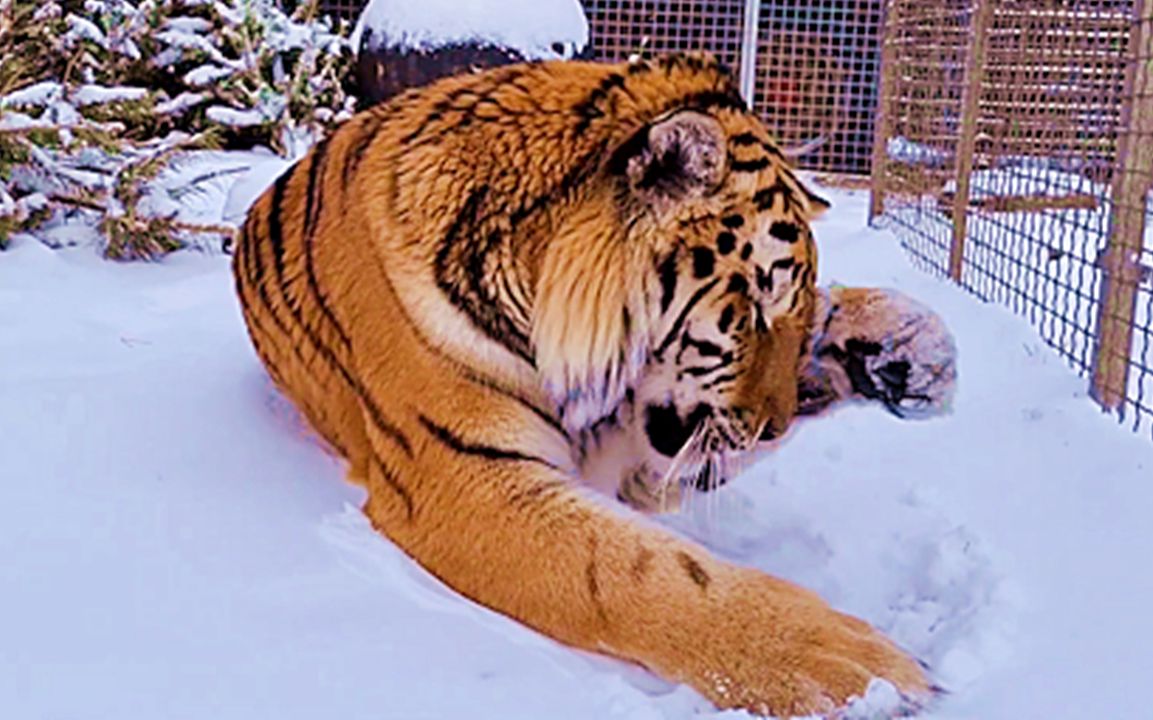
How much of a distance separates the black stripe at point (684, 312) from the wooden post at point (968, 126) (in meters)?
2.12

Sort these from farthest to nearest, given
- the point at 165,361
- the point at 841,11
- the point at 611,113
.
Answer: the point at 841,11 < the point at 165,361 < the point at 611,113

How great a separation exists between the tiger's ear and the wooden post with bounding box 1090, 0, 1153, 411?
1.02m

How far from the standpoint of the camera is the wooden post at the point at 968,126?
3.44 meters

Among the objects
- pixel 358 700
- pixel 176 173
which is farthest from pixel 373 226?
pixel 176 173

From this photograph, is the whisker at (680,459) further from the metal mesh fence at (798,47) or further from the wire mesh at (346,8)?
the wire mesh at (346,8)

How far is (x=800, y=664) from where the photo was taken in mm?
1258

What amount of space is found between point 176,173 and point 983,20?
2.24m

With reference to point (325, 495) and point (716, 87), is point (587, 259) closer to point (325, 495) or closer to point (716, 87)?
point (716, 87)

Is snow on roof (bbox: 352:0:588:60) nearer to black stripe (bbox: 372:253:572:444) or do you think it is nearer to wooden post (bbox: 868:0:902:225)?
wooden post (bbox: 868:0:902:225)

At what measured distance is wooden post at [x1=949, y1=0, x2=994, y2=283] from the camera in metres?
3.44

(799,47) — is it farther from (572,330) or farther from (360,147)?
(572,330)

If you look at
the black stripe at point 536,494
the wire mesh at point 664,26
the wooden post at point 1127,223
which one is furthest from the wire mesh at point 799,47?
the black stripe at point 536,494

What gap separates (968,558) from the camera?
5.18 ft

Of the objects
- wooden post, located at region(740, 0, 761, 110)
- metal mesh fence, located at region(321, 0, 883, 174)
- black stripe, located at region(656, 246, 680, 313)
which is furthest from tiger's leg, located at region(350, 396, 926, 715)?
metal mesh fence, located at region(321, 0, 883, 174)
